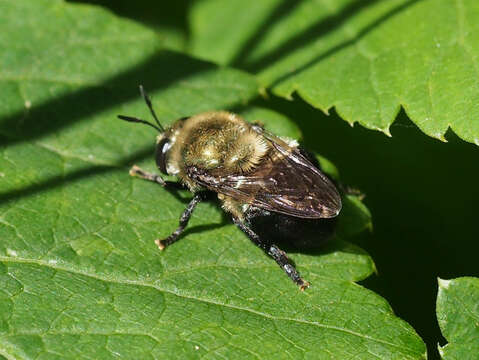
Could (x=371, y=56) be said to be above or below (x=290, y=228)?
above

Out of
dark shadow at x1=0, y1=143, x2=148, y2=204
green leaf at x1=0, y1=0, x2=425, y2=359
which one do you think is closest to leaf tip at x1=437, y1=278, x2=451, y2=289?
green leaf at x1=0, y1=0, x2=425, y2=359

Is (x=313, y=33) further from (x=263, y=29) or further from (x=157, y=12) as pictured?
(x=157, y=12)

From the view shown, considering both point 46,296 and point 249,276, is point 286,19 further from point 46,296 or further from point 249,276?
point 46,296

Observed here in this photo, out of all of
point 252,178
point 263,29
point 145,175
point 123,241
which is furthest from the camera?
point 263,29

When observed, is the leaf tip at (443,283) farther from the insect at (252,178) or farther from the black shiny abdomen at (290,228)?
the black shiny abdomen at (290,228)

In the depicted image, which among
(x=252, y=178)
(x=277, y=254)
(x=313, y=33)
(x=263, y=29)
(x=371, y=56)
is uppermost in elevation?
(x=371, y=56)

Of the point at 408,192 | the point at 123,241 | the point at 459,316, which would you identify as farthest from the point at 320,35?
the point at 459,316
